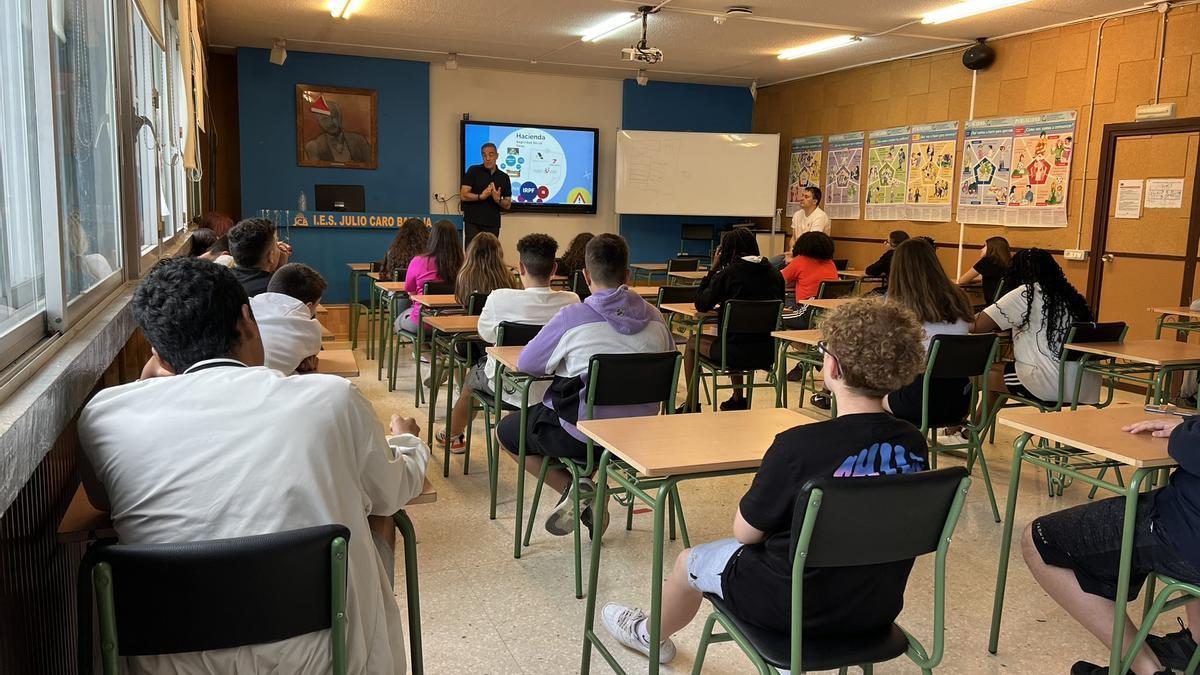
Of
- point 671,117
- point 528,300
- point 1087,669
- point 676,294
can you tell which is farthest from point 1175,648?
point 671,117

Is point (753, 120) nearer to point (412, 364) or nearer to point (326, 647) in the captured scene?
point (412, 364)

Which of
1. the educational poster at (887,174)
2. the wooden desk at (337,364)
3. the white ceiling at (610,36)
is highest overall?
the white ceiling at (610,36)

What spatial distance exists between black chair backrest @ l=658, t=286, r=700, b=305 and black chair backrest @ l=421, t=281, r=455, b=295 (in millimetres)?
1390

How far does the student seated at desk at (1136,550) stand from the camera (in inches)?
79.5

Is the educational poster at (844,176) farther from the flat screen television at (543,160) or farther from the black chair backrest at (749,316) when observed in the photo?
the black chair backrest at (749,316)

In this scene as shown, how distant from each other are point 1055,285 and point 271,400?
12.6 ft

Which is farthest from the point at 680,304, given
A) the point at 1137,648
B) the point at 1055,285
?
the point at 1137,648

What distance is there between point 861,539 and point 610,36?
7341mm

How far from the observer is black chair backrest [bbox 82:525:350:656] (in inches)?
47.1

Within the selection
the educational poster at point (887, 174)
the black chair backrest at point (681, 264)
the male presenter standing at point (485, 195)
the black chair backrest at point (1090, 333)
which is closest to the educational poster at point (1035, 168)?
the educational poster at point (887, 174)

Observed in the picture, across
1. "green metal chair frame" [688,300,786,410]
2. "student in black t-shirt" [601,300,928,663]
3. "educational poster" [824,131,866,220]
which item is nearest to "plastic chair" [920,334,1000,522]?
"green metal chair frame" [688,300,786,410]

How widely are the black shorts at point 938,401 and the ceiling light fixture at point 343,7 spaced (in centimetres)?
545

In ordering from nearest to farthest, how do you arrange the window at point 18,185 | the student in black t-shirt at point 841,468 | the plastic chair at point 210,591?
the plastic chair at point 210,591
the window at point 18,185
the student in black t-shirt at point 841,468

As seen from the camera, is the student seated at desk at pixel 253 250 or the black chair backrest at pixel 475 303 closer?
the student seated at desk at pixel 253 250
